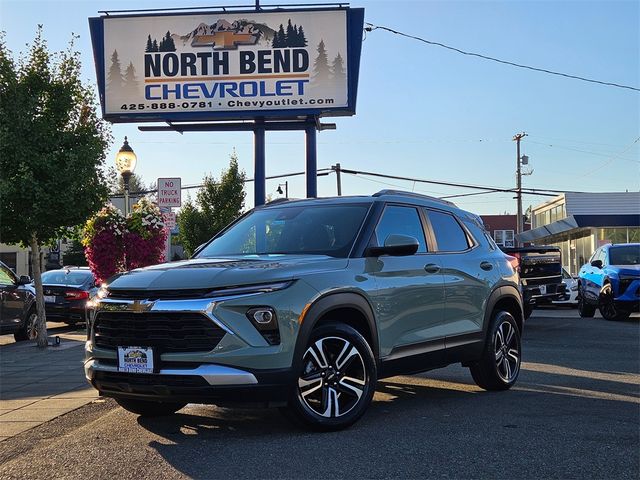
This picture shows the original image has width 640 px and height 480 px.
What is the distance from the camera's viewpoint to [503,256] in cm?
807

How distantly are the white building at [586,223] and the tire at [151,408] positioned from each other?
3675 centimetres

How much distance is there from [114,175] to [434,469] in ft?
33.0

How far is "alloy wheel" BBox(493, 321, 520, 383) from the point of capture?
7.47 m

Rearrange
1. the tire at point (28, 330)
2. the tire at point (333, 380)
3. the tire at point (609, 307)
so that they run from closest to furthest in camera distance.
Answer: the tire at point (333, 380)
the tire at point (28, 330)
the tire at point (609, 307)

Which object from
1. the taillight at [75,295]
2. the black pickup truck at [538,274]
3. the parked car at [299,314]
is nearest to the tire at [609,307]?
the black pickup truck at [538,274]

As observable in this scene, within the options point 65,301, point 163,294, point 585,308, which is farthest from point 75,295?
point 163,294

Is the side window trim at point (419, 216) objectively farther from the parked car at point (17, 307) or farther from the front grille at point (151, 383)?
the parked car at point (17, 307)

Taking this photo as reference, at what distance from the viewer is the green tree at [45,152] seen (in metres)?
11.6

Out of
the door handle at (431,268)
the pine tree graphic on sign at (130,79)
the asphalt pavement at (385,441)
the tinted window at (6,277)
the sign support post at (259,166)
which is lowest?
the asphalt pavement at (385,441)

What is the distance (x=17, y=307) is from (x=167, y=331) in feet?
33.3

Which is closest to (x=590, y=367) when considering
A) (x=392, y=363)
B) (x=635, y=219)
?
(x=392, y=363)

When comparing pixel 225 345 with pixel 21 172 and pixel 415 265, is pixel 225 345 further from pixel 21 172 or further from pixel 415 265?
pixel 21 172

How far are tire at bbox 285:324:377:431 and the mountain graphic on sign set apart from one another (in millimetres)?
13363

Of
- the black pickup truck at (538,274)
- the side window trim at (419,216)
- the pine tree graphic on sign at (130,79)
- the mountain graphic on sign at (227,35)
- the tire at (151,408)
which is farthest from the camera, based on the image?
the pine tree graphic on sign at (130,79)
